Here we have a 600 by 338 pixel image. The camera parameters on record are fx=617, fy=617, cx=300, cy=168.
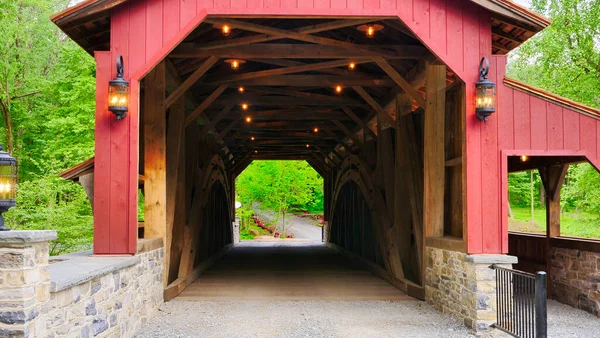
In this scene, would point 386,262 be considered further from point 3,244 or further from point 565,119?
point 3,244

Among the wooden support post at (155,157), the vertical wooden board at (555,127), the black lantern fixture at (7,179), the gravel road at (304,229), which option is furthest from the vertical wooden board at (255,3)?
the gravel road at (304,229)

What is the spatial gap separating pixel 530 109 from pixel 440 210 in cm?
211

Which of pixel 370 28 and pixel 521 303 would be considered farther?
pixel 370 28

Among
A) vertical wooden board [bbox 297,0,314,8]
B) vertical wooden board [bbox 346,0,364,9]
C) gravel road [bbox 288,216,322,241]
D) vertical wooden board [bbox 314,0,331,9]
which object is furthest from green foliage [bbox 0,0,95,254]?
gravel road [bbox 288,216,322,241]

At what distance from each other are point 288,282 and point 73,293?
21.9 ft

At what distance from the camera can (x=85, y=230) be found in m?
14.1

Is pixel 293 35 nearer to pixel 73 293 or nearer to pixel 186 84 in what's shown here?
pixel 186 84

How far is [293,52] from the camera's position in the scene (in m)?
8.81

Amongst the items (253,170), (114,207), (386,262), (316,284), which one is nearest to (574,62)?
(386,262)

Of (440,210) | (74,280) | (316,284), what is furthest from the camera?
(316,284)

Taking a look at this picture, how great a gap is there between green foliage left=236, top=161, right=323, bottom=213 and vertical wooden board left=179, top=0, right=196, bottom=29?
2388 cm

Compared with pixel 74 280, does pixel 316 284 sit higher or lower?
lower

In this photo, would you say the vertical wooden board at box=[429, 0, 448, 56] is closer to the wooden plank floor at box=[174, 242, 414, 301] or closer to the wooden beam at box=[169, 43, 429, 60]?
the wooden beam at box=[169, 43, 429, 60]

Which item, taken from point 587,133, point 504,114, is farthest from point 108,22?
point 587,133
